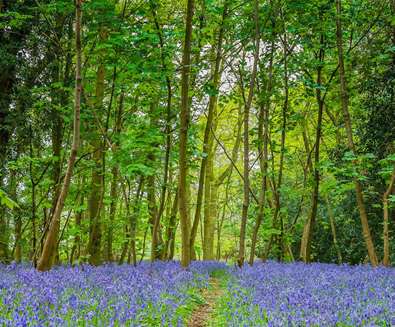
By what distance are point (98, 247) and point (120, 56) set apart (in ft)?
20.4

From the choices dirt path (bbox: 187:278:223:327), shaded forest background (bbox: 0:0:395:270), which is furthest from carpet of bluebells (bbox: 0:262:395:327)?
shaded forest background (bbox: 0:0:395:270)

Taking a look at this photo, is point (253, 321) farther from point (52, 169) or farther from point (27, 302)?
point (52, 169)

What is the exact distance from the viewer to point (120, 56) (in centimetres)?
1116

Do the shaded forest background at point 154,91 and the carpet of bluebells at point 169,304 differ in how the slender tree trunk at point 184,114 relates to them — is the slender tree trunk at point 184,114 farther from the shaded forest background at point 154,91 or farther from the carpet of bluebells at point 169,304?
the carpet of bluebells at point 169,304

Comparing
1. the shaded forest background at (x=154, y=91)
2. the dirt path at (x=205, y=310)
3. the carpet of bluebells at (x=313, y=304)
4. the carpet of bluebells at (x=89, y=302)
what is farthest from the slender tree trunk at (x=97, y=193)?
the carpet of bluebells at (x=313, y=304)

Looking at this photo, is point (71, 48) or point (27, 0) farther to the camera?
point (27, 0)

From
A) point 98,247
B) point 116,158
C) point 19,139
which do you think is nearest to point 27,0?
point 19,139

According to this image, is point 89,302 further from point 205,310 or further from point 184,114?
point 184,114

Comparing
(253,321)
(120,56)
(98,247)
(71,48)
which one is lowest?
(253,321)

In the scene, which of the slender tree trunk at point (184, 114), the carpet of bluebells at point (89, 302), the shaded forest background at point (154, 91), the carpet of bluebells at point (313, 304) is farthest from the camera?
the shaded forest background at point (154, 91)

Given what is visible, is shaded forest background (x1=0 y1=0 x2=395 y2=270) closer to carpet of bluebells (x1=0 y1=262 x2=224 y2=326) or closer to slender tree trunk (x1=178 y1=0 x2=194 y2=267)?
slender tree trunk (x1=178 y1=0 x2=194 y2=267)

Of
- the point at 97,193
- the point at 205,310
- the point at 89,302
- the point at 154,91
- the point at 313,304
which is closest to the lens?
the point at 89,302

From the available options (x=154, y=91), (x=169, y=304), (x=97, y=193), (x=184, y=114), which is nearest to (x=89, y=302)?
(x=169, y=304)

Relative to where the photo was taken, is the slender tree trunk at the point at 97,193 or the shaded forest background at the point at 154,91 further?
the slender tree trunk at the point at 97,193
